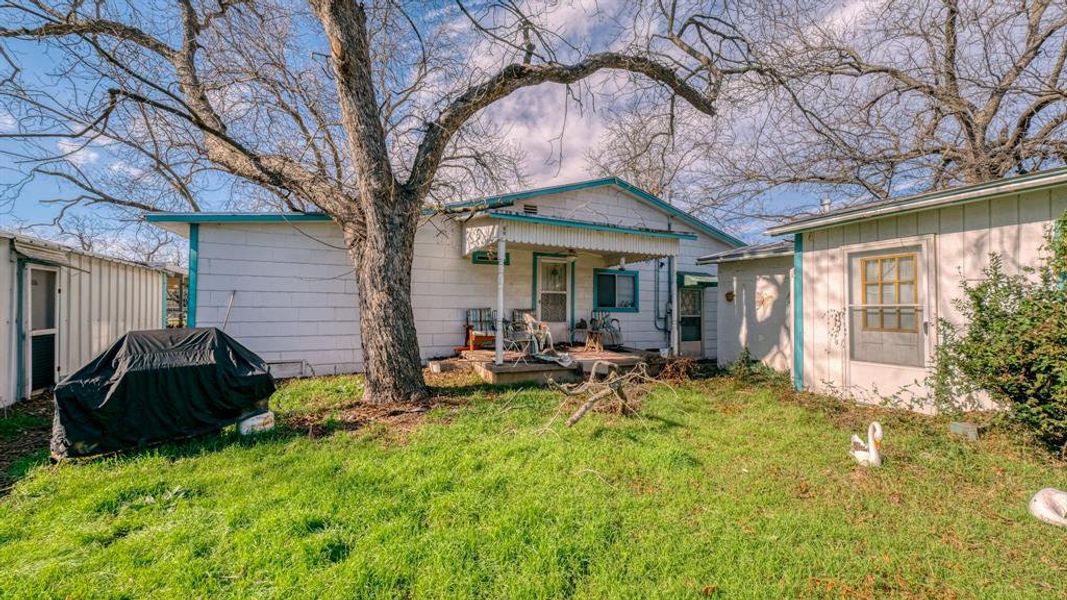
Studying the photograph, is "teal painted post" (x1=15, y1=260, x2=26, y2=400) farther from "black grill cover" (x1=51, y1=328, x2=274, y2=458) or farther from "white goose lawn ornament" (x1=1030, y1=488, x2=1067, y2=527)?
"white goose lawn ornament" (x1=1030, y1=488, x2=1067, y2=527)

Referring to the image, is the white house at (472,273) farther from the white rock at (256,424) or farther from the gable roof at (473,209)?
the white rock at (256,424)

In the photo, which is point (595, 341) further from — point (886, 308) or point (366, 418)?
point (366, 418)

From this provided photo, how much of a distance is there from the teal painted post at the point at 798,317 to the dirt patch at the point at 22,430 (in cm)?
928

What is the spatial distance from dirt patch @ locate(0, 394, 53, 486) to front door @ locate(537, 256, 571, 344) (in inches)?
306

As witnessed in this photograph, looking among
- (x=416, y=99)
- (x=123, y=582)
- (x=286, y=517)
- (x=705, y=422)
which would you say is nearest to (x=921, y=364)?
(x=705, y=422)

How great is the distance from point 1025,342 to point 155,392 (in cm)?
821

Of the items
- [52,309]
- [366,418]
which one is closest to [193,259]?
[52,309]

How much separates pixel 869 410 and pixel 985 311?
177cm

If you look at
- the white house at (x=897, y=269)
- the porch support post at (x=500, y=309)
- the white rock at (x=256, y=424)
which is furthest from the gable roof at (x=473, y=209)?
the white house at (x=897, y=269)

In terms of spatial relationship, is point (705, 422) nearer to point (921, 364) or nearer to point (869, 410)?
point (869, 410)

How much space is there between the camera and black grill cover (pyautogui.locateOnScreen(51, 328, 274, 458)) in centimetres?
375

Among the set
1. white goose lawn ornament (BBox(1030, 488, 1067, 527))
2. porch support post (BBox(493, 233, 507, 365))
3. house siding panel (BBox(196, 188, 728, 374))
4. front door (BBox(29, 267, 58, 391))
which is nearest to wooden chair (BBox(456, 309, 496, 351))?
house siding panel (BBox(196, 188, 728, 374))

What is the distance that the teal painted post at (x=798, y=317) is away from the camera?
677cm

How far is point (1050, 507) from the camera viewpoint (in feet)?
9.32
